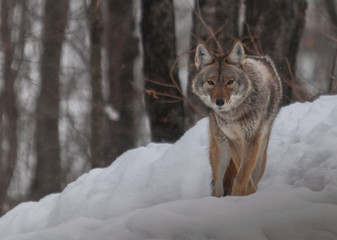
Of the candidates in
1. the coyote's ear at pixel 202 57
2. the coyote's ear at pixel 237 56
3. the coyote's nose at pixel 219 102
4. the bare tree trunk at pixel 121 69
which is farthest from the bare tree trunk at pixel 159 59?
the bare tree trunk at pixel 121 69

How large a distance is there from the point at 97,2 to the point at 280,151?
350 inches

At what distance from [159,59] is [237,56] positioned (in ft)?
13.1

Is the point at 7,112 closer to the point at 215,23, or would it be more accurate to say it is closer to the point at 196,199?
the point at 215,23

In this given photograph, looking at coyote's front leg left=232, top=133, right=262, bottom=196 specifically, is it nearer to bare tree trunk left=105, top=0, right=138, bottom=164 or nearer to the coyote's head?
the coyote's head

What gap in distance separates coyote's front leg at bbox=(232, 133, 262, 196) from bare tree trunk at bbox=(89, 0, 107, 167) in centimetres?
809

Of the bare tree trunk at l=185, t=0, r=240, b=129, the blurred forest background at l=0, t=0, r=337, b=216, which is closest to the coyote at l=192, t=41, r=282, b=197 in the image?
the bare tree trunk at l=185, t=0, r=240, b=129

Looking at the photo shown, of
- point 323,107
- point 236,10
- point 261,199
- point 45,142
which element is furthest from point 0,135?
point 261,199

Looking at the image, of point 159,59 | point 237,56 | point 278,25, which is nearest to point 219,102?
point 237,56

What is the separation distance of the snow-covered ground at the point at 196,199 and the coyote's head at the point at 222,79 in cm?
96

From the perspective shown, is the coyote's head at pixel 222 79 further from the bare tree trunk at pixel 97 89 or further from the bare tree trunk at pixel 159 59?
the bare tree trunk at pixel 97 89

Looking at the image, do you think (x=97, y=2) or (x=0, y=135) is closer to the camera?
(x=97, y=2)

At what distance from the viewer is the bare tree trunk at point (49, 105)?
13.5 metres

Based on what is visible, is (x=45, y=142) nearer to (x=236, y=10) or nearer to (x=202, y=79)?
(x=236, y=10)

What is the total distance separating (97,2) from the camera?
1273 centimetres
